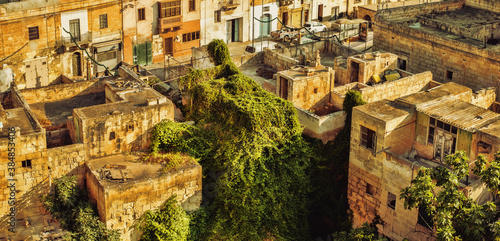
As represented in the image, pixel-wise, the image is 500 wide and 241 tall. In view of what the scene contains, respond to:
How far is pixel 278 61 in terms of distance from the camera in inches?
1962

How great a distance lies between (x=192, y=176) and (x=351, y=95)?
973cm

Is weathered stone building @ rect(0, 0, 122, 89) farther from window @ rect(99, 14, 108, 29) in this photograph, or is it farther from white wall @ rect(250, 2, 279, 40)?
white wall @ rect(250, 2, 279, 40)

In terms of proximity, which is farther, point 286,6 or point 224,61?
point 286,6

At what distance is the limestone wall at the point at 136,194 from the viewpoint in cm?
3538

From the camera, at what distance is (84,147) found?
121ft

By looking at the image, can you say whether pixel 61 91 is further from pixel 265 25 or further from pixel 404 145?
pixel 265 25

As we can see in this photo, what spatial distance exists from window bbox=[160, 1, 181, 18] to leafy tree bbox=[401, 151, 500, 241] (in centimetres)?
3586

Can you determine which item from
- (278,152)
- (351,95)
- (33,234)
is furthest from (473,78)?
(33,234)

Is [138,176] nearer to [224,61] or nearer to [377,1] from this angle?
[224,61]

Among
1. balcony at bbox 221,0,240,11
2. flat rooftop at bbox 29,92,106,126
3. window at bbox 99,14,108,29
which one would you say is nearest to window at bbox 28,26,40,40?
window at bbox 99,14,108,29

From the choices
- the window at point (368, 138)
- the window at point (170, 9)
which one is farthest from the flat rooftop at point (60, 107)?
the window at point (170, 9)

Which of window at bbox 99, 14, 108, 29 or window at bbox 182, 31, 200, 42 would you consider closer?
window at bbox 99, 14, 108, 29

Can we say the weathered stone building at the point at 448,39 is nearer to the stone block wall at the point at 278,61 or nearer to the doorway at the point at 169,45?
the stone block wall at the point at 278,61

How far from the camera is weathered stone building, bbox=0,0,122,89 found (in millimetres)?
54500
